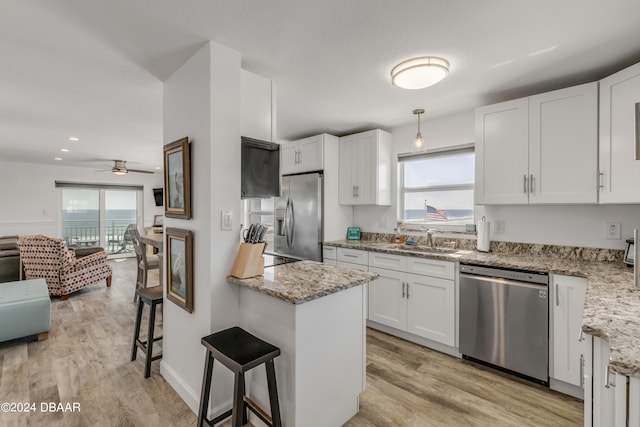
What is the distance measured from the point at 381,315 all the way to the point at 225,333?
1961mm

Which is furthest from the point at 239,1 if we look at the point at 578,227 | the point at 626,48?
the point at 578,227

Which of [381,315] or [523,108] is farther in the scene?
[381,315]

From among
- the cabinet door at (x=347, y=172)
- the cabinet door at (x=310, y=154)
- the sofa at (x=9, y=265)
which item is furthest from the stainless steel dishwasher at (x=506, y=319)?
the sofa at (x=9, y=265)

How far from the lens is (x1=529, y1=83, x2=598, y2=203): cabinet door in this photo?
220 centimetres

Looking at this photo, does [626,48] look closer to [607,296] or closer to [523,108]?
[523,108]

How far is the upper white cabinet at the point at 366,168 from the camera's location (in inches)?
141

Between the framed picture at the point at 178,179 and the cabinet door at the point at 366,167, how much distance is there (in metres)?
2.19

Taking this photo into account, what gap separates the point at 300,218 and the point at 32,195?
6.67 meters

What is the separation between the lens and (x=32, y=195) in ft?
21.4

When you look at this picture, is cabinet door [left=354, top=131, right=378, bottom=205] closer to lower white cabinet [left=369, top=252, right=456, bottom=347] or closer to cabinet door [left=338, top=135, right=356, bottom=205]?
cabinet door [left=338, top=135, right=356, bottom=205]

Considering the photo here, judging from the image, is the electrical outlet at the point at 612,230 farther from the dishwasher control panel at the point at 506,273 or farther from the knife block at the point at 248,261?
the knife block at the point at 248,261

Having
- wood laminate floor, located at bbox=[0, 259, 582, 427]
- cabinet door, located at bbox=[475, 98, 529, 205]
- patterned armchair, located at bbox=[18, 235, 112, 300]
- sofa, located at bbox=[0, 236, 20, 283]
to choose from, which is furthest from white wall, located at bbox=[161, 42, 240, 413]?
sofa, located at bbox=[0, 236, 20, 283]

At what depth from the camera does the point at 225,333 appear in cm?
172

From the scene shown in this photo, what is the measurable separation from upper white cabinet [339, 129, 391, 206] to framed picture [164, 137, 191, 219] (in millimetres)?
2184
